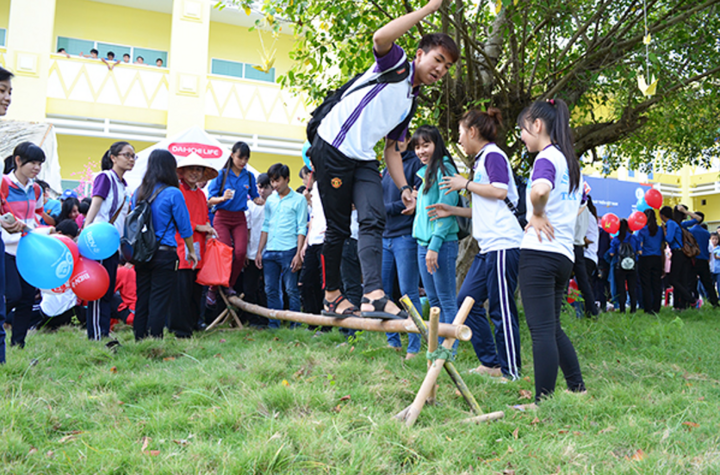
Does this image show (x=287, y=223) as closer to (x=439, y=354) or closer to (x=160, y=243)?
(x=160, y=243)

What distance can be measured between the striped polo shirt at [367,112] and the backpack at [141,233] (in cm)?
242

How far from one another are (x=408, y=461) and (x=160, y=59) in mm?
16264

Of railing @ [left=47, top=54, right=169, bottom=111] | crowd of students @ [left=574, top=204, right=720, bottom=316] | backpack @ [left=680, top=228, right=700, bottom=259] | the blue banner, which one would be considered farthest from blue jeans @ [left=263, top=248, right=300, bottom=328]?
the blue banner

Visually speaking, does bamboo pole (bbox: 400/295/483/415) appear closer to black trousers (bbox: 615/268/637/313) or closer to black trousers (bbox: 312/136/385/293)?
black trousers (bbox: 312/136/385/293)

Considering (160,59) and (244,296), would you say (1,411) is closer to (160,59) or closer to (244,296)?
(244,296)

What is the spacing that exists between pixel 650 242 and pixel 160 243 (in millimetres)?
8234

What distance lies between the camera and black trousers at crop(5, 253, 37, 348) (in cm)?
470

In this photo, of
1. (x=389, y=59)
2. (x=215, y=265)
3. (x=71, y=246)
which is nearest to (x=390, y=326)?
(x=389, y=59)

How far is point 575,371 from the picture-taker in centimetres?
338

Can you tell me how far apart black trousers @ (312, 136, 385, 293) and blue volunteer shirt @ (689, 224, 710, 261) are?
30.7 feet

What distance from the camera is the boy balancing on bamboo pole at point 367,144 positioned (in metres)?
3.26

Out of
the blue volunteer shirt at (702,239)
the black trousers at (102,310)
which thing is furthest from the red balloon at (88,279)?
the blue volunteer shirt at (702,239)

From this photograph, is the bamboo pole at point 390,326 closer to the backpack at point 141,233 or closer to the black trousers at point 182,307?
the backpack at point 141,233

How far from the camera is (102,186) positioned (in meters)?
5.51
